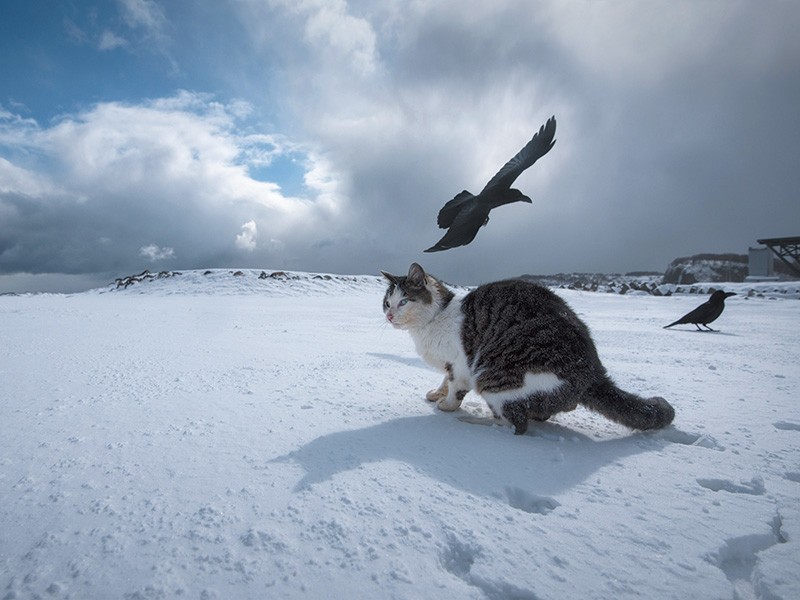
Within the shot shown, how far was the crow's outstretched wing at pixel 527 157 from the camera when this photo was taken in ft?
8.57

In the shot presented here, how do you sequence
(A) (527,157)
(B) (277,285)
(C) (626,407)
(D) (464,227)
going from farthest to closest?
(B) (277,285) < (A) (527,157) < (D) (464,227) < (C) (626,407)

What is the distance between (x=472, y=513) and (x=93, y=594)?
1.11 metres

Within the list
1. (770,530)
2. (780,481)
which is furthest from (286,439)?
(780,481)

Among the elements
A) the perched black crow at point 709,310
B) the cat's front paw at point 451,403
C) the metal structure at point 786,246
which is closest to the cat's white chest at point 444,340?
the cat's front paw at point 451,403

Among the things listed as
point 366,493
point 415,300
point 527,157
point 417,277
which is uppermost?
point 527,157

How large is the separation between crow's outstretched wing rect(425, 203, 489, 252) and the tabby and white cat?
1.58 feet

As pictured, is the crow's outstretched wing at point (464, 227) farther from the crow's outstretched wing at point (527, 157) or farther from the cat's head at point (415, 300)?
the cat's head at point (415, 300)

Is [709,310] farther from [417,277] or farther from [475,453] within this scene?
[475,453]

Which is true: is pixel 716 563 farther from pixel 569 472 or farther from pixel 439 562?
pixel 439 562

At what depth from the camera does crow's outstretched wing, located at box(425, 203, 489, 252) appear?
2.47 meters

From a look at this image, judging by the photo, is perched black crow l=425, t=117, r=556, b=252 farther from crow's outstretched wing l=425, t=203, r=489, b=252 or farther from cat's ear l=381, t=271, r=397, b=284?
cat's ear l=381, t=271, r=397, b=284

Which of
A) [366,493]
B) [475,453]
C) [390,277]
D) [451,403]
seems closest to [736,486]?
[475,453]

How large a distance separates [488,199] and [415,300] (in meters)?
0.91

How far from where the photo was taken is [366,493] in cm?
144
